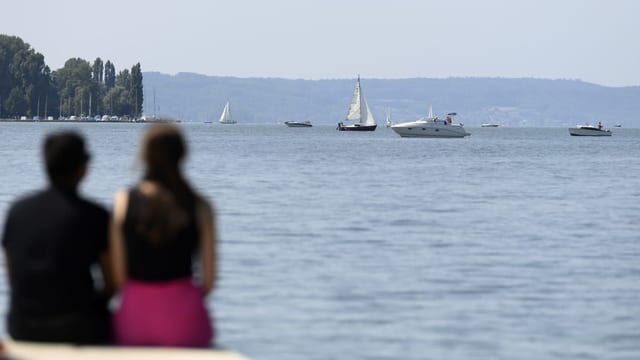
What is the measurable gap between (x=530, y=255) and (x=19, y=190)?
88.9ft

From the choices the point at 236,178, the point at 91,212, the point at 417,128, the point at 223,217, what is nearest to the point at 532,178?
the point at 236,178

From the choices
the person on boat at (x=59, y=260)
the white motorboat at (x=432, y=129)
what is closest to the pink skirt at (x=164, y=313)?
the person on boat at (x=59, y=260)

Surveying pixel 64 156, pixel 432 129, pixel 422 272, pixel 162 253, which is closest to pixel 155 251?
pixel 162 253

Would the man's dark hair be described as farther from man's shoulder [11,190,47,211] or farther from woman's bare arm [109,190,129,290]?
woman's bare arm [109,190,129,290]

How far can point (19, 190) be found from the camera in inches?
A: 2152

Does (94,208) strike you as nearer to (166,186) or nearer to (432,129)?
(166,186)

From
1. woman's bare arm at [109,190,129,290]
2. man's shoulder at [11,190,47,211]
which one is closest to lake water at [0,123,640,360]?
woman's bare arm at [109,190,129,290]

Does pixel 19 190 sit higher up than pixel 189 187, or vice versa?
pixel 189 187

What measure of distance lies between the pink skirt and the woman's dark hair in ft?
1.03

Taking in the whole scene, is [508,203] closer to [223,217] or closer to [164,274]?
[223,217]

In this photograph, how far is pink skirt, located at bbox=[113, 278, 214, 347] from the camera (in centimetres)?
872

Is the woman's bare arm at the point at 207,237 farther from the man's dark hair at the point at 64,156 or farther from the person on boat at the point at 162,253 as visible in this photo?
the man's dark hair at the point at 64,156

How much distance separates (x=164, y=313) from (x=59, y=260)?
Result: 2.29ft

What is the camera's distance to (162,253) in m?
8.70
